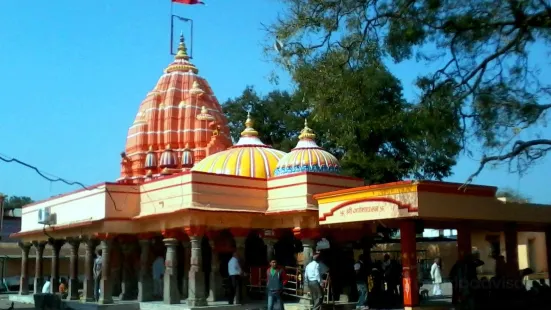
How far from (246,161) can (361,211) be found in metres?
6.65

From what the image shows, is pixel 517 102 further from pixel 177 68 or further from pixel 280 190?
pixel 177 68

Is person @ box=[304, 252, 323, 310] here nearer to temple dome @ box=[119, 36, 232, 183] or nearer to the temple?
the temple

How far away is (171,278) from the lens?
19625 mm

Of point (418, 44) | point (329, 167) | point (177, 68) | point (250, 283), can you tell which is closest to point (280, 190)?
point (329, 167)

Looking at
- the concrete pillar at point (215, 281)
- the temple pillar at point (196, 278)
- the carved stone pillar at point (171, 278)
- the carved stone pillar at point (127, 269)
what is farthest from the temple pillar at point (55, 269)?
the temple pillar at point (196, 278)

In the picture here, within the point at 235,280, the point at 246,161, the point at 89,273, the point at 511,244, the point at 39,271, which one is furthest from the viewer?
the point at 39,271

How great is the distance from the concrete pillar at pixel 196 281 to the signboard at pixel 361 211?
12.9 feet

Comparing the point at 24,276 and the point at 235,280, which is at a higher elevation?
the point at 235,280

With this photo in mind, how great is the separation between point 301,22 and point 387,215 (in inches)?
195

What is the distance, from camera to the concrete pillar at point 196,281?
60.5 ft

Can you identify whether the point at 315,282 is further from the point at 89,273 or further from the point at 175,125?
the point at 175,125

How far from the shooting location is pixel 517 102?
468 inches

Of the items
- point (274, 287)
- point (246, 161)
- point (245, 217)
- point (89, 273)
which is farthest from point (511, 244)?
point (89, 273)

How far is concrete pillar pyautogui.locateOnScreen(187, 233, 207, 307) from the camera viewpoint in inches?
726
